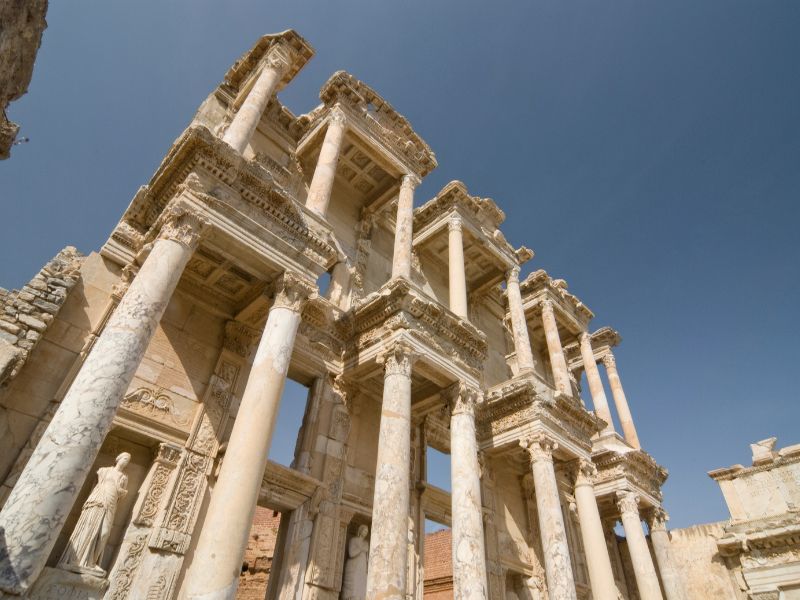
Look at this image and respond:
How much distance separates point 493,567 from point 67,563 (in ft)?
37.1

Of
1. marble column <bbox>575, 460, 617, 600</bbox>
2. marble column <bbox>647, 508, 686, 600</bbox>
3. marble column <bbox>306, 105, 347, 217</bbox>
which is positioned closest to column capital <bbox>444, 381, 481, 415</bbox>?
marble column <bbox>306, 105, 347, 217</bbox>

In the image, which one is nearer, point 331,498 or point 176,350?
point 176,350

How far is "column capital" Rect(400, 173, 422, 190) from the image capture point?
1641cm

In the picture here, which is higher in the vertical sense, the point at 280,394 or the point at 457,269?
the point at 457,269

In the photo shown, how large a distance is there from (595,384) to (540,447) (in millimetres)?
8520

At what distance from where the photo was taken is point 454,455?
38.5 feet

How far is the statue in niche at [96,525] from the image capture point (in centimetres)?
717

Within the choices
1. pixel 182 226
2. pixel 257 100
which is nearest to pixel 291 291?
pixel 182 226

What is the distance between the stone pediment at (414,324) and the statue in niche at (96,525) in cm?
619

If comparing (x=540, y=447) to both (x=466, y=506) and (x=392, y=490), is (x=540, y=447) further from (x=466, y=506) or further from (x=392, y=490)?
(x=392, y=490)

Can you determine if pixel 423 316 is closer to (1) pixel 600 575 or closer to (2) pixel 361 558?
(2) pixel 361 558

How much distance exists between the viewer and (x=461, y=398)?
41.3 ft

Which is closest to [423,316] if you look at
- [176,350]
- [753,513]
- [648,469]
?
[176,350]

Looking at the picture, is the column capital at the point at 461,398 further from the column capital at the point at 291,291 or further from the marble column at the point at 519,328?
the column capital at the point at 291,291
